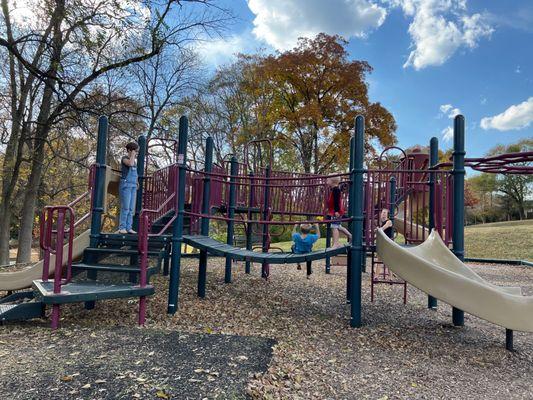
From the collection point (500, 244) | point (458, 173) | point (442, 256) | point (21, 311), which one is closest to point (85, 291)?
point (21, 311)

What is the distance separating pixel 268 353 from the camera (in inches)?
143

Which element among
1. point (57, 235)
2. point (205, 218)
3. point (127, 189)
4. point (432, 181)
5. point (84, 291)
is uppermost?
point (432, 181)

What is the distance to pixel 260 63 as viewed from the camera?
23.9 meters

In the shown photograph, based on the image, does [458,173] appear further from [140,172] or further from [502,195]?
[502,195]

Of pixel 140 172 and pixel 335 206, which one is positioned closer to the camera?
pixel 335 206

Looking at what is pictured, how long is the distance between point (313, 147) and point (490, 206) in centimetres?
3525

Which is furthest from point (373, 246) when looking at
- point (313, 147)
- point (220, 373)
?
point (313, 147)

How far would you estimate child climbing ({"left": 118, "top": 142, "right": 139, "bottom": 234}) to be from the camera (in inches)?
235

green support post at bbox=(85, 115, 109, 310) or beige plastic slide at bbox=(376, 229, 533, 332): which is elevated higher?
green support post at bbox=(85, 115, 109, 310)

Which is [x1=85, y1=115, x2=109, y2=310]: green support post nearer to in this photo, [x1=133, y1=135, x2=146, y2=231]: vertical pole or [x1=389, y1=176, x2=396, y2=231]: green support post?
[x1=133, y1=135, x2=146, y2=231]: vertical pole

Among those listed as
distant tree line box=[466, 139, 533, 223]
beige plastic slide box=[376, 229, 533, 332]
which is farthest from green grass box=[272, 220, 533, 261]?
distant tree line box=[466, 139, 533, 223]

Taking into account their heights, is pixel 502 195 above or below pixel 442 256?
above

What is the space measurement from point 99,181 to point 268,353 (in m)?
3.60

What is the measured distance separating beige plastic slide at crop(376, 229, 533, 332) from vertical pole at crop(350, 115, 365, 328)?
0.48 m
